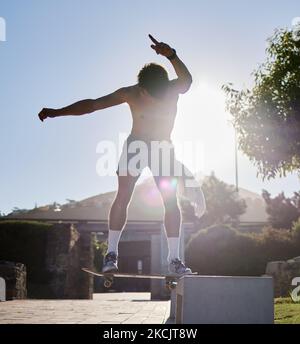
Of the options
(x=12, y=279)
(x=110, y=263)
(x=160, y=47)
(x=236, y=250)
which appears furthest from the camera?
(x=236, y=250)

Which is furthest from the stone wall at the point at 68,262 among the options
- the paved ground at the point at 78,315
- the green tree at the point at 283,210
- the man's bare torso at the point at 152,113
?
the green tree at the point at 283,210

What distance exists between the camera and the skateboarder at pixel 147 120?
4.74 meters

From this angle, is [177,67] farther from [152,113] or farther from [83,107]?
[83,107]

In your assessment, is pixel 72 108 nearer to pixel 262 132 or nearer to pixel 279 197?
pixel 262 132

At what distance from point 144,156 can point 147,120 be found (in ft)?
1.21

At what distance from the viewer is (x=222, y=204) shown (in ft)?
186

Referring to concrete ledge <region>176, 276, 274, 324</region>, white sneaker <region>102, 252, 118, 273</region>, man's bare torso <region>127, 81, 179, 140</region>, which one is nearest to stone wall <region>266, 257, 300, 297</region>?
white sneaker <region>102, 252, 118, 273</region>

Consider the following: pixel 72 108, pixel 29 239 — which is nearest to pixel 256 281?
pixel 72 108

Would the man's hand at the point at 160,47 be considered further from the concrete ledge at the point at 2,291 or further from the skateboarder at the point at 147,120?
the concrete ledge at the point at 2,291

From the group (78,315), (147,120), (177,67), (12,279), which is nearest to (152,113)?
(147,120)

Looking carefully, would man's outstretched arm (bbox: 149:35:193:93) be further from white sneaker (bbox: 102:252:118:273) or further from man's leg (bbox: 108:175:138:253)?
white sneaker (bbox: 102:252:118:273)

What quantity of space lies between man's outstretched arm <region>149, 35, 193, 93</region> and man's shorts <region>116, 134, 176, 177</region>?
57 centimetres
